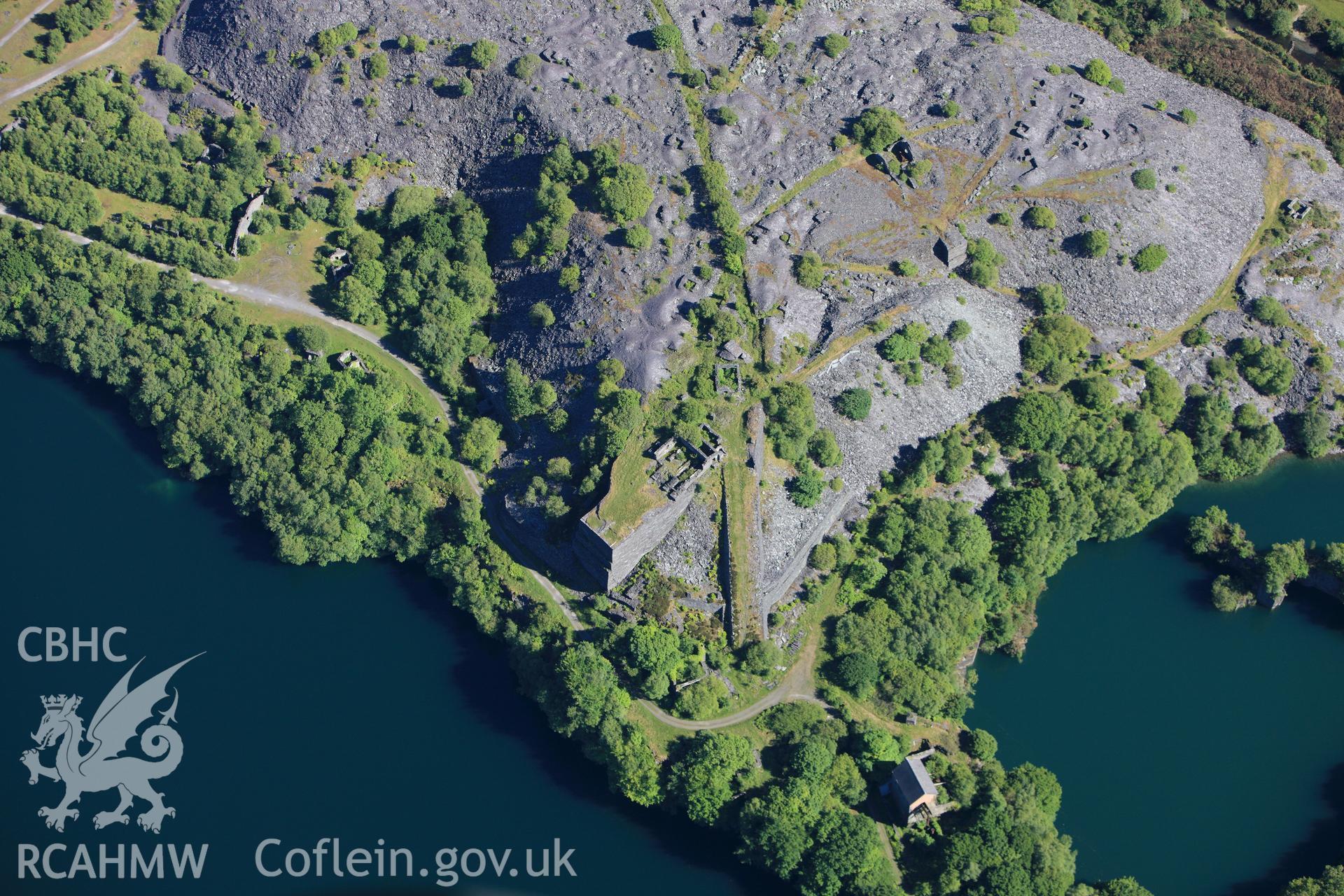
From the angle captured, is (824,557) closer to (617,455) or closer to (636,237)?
(617,455)

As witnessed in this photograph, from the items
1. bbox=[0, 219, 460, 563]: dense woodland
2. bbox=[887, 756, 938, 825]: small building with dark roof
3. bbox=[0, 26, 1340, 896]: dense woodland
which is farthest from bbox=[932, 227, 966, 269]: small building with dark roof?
bbox=[0, 219, 460, 563]: dense woodland

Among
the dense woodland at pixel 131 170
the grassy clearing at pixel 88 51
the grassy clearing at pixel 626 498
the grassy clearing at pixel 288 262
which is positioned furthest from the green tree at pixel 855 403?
the grassy clearing at pixel 88 51

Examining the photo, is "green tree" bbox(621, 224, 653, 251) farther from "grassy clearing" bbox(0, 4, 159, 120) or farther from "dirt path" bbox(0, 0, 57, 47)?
"dirt path" bbox(0, 0, 57, 47)

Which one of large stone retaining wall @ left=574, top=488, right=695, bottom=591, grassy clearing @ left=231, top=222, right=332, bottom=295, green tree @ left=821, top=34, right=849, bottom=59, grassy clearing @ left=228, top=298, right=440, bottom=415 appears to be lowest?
large stone retaining wall @ left=574, top=488, right=695, bottom=591

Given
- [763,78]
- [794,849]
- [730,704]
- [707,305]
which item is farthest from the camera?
[763,78]

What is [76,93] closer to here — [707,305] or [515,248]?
[515,248]

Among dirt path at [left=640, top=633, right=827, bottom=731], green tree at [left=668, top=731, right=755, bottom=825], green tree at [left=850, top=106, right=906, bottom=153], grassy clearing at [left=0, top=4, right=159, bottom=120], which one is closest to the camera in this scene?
green tree at [left=668, top=731, right=755, bottom=825]

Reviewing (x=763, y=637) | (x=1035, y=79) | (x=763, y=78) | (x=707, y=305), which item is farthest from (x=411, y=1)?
(x=763, y=637)

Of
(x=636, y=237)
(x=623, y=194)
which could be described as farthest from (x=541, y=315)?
(x=623, y=194)
